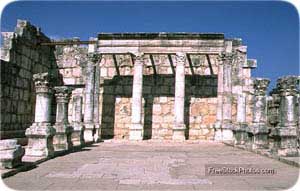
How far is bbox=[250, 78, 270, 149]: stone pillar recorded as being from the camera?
16100mm

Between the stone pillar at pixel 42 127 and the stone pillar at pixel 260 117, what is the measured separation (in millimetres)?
7356

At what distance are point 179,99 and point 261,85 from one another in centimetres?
809

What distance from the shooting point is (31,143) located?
42.4 ft

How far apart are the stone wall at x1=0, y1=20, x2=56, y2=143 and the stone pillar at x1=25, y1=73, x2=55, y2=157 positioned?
611 centimetres

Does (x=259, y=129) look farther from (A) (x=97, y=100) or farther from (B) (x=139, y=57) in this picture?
(A) (x=97, y=100)

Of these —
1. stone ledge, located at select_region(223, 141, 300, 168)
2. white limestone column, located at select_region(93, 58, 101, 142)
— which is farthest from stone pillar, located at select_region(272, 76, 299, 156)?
white limestone column, located at select_region(93, 58, 101, 142)

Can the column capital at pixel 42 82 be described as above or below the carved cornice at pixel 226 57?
below

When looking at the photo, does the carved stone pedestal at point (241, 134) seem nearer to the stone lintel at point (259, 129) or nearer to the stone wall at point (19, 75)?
the stone lintel at point (259, 129)

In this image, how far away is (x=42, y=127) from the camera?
42.7 feet

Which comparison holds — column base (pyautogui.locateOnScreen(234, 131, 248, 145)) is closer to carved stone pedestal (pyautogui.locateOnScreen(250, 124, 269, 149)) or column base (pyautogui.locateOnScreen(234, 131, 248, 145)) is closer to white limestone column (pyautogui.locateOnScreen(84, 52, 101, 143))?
carved stone pedestal (pyautogui.locateOnScreen(250, 124, 269, 149))

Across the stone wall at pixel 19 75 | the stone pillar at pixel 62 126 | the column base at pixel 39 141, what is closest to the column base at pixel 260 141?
the stone pillar at pixel 62 126

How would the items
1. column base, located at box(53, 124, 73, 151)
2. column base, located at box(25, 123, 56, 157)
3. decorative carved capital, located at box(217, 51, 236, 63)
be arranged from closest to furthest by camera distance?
column base, located at box(25, 123, 56, 157)
column base, located at box(53, 124, 73, 151)
decorative carved capital, located at box(217, 51, 236, 63)

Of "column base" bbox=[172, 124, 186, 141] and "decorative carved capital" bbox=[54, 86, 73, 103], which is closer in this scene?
"decorative carved capital" bbox=[54, 86, 73, 103]

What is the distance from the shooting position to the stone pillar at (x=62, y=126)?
15.8 metres
